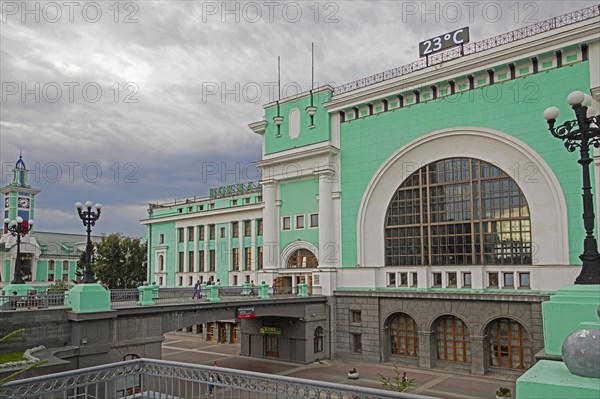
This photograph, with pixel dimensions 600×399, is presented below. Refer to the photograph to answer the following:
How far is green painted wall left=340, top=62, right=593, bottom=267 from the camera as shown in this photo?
23750 mm

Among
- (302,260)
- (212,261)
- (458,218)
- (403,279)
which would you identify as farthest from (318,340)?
(212,261)

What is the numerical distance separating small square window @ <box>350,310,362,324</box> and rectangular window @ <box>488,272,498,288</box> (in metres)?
8.33

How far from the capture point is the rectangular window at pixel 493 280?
84.9 feet

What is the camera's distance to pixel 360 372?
87.0ft

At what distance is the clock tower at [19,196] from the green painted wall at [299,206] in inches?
2050

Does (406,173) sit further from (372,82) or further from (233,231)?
(233,231)

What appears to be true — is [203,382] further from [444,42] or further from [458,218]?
[444,42]

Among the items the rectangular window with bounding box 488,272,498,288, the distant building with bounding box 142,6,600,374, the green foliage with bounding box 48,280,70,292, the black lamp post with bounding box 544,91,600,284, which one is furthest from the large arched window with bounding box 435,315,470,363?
the green foliage with bounding box 48,280,70,292

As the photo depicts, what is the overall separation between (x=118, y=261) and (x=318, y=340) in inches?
973

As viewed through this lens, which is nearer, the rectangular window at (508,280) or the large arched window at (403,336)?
the rectangular window at (508,280)

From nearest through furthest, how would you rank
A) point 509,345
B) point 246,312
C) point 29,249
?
point 509,345
point 246,312
point 29,249

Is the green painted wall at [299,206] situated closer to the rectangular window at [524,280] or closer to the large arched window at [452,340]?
the large arched window at [452,340]

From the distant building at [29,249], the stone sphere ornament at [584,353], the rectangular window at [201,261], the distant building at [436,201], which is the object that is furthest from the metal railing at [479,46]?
the distant building at [29,249]

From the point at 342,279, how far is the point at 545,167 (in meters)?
13.9
